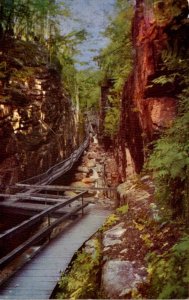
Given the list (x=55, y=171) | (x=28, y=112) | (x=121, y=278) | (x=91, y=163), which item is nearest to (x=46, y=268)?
(x=121, y=278)

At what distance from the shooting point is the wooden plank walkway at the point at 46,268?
558cm

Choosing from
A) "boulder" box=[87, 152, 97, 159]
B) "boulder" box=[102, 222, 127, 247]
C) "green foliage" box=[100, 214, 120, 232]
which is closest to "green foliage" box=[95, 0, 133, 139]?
"green foliage" box=[100, 214, 120, 232]

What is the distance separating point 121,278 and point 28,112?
1417 centimetres

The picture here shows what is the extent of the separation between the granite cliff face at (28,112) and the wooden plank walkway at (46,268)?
7148 mm

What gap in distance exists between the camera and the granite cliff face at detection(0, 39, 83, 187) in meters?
15.6

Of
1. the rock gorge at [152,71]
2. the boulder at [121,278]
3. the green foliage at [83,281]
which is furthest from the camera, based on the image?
the rock gorge at [152,71]

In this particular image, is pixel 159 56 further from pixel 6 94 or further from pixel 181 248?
pixel 6 94

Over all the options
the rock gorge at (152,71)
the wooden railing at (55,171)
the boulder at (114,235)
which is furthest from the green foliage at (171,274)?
the wooden railing at (55,171)

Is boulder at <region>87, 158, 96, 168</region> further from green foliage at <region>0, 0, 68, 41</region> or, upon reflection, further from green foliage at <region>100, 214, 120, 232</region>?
green foliage at <region>100, 214, 120, 232</region>

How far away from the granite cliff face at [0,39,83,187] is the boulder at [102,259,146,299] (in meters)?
11.2

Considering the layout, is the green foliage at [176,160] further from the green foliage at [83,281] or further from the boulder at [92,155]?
the boulder at [92,155]

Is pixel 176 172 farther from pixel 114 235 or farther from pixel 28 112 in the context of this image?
pixel 28 112

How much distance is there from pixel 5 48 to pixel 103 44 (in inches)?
377

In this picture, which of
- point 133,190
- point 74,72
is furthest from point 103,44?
point 74,72
